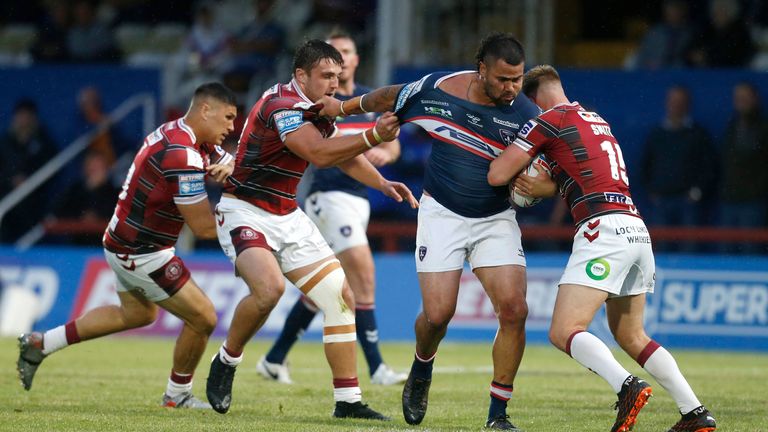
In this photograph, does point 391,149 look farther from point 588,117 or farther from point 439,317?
point 588,117

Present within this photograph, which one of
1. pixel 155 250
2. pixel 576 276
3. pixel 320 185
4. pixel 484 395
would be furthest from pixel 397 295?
pixel 576 276

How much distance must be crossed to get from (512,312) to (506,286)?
17cm

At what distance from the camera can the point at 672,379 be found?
7461 mm

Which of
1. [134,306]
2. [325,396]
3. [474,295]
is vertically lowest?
[474,295]

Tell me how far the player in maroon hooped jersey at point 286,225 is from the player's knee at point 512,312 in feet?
3.65

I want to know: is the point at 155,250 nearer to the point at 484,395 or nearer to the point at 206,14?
the point at 484,395

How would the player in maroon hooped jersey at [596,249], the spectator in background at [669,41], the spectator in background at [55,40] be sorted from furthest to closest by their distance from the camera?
the spectator in background at [55,40], the spectator in background at [669,41], the player in maroon hooped jersey at [596,249]

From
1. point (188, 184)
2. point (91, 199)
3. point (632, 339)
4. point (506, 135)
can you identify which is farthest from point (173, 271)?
point (91, 199)

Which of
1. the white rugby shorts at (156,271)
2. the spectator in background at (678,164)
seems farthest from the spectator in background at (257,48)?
the white rugby shorts at (156,271)

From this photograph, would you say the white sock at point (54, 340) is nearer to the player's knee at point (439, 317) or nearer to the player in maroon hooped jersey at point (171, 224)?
the player in maroon hooped jersey at point (171, 224)

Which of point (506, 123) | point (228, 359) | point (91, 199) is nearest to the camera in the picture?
point (506, 123)

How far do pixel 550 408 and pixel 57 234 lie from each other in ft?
37.9

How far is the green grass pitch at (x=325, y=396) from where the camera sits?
26.4 feet

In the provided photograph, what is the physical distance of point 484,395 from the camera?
1001 cm
